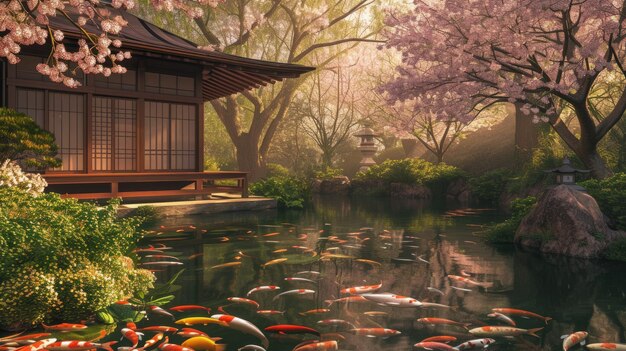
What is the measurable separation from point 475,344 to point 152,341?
241cm

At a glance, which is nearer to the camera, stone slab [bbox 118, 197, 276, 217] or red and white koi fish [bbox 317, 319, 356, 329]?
red and white koi fish [bbox 317, 319, 356, 329]

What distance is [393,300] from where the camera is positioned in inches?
209

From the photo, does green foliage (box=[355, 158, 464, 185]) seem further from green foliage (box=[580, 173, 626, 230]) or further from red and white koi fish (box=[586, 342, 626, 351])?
red and white koi fish (box=[586, 342, 626, 351])

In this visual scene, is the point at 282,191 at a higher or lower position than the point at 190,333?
higher

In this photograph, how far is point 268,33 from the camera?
29188 millimetres

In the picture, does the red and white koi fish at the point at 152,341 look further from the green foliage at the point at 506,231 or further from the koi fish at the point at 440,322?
the green foliage at the point at 506,231

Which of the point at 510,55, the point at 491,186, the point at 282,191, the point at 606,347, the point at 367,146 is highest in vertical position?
the point at 510,55

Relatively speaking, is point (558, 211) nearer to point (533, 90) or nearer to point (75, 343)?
point (533, 90)

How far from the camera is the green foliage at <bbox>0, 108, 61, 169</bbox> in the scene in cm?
1021

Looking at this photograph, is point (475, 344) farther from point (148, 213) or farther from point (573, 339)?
point (148, 213)

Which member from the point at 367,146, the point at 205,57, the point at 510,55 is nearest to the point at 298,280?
the point at 510,55

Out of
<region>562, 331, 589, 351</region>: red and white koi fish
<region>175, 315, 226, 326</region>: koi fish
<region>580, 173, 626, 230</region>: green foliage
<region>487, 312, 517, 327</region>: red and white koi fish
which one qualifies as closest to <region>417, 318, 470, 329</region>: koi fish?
<region>487, 312, 517, 327</region>: red and white koi fish

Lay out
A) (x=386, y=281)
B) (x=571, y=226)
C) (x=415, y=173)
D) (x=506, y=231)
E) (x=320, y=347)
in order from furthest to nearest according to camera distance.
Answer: (x=415, y=173)
(x=506, y=231)
(x=571, y=226)
(x=386, y=281)
(x=320, y=347)

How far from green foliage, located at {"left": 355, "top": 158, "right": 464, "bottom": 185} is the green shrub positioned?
1921 centimetres
